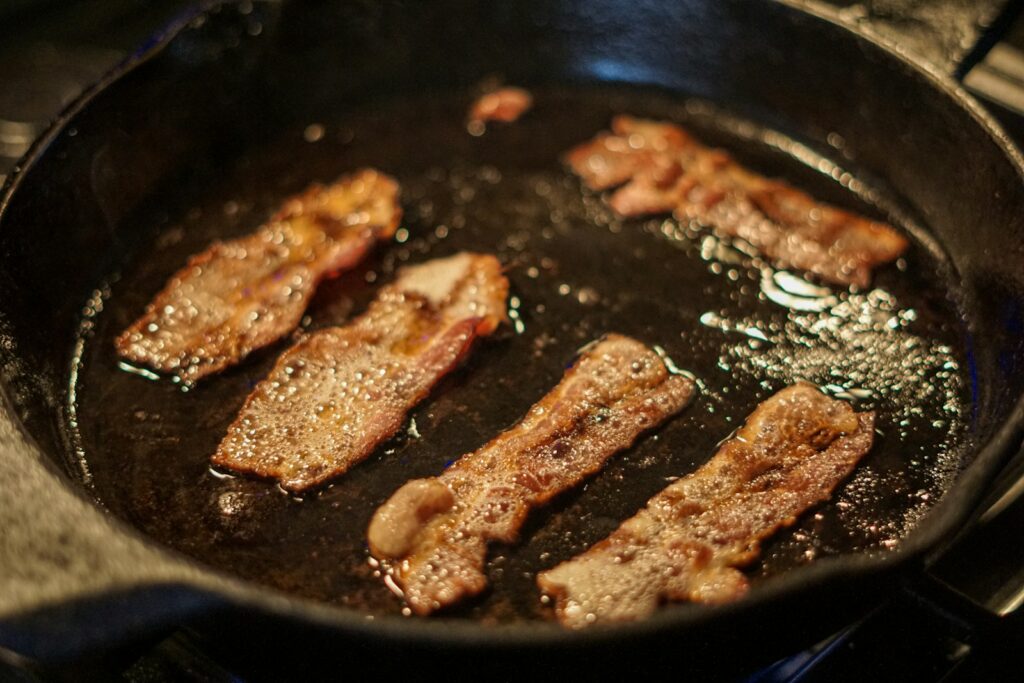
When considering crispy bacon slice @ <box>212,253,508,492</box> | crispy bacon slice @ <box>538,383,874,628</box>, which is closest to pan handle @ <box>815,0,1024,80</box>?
crispy bacon slice @ <box>538,383,874,628</box>

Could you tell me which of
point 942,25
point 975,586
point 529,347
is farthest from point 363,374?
point 942,25

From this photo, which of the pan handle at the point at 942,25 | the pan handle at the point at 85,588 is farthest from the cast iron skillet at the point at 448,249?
the pan handle at the point at 942,25

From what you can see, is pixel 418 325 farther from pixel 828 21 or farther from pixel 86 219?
pixel 828 21

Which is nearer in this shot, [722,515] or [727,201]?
[722,515]

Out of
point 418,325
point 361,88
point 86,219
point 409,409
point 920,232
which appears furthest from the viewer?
point 361,88

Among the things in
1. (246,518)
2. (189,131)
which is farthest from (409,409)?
(189,131)

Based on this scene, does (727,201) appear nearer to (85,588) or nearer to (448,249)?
(448,249)

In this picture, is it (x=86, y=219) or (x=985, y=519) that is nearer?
(x=985, y=519)
